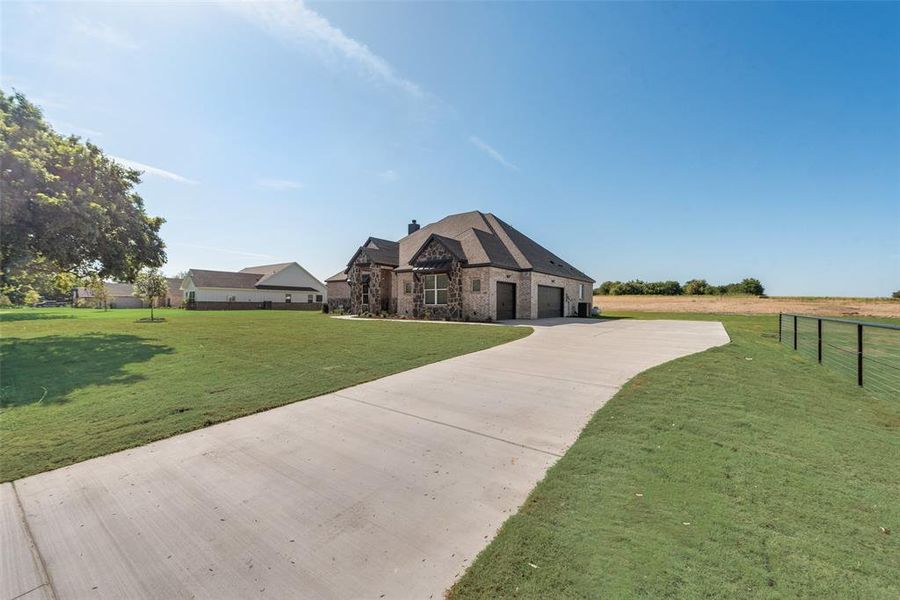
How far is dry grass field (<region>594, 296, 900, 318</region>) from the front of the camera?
34062 millimetres

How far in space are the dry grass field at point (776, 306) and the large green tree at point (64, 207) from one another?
38.9m

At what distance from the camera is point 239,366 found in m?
7.60

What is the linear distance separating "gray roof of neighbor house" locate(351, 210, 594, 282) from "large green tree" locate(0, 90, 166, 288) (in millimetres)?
12250

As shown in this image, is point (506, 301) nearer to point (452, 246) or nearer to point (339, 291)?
point (452, 246)

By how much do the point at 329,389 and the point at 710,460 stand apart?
526 centimetres

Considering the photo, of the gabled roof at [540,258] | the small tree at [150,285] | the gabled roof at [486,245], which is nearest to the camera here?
the gabled roof at [486,245]

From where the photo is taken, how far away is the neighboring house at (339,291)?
1137 inches

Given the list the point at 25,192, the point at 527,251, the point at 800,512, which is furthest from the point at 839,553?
the point at 527,251

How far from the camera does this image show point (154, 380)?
6.52m

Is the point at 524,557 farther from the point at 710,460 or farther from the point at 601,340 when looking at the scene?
the point at 601,340

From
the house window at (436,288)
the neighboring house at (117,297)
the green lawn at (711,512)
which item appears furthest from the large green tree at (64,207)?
the neighboring house at (117,297)

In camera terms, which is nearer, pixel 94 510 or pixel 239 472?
pixel 94 510

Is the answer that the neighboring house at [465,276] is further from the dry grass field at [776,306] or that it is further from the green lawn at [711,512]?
the dry grass field at [776,306]

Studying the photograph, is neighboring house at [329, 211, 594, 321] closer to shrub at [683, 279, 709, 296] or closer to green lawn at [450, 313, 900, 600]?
green lawn at [450, 313, 900, 600]
